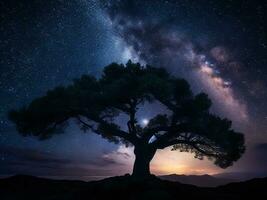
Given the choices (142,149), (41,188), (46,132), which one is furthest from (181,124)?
(41,188)

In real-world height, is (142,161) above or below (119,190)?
above

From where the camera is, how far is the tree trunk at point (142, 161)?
81.5 ft

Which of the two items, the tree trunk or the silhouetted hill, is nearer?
the silhouetted hill

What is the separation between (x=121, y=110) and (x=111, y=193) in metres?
8.69

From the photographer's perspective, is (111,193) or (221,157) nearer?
(111,193)

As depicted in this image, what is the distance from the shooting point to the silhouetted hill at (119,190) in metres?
19.3

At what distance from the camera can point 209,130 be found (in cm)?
2377

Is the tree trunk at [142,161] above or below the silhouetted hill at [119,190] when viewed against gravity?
above

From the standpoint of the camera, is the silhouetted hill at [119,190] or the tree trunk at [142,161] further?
the tree trunk at [142,161]

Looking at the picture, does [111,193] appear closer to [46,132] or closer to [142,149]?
[142,149]

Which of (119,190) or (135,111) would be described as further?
(135,111)

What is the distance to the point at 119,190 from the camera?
19.8 m

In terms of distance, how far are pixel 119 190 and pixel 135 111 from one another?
801 centimetres

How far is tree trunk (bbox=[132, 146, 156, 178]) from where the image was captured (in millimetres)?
24844
